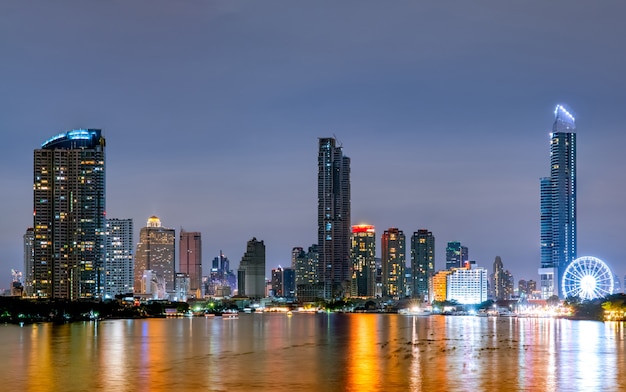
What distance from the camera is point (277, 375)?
81750 millimetres

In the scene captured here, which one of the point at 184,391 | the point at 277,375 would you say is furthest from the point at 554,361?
the point at 184,391

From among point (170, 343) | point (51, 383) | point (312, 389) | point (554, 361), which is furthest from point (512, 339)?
point (51, 383)

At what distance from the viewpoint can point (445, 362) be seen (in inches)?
3703

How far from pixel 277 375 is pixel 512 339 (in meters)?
70.2

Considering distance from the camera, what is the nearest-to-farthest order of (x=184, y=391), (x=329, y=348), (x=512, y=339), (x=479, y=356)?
1. (x=184, y=391)
2. (x=479, y=356)
3. (x=329, y=348)
4. (x=512, y=339)

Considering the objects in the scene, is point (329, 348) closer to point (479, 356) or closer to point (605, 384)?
point (479, 356)

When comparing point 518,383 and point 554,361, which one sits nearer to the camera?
point 518,383

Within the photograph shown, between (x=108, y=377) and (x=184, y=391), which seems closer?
(x=184, y=391)

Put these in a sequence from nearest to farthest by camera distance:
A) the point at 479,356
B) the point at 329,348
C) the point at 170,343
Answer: the point at 479,356
the point at 329,348
the point at 170,343

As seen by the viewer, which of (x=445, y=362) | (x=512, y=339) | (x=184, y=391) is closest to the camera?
(x=184, y=391)

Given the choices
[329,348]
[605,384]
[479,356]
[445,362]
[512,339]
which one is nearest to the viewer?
[605,384]

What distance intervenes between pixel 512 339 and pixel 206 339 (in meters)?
50.4

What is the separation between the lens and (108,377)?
79.6 metres

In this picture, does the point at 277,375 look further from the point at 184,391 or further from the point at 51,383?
the point at 51,383
